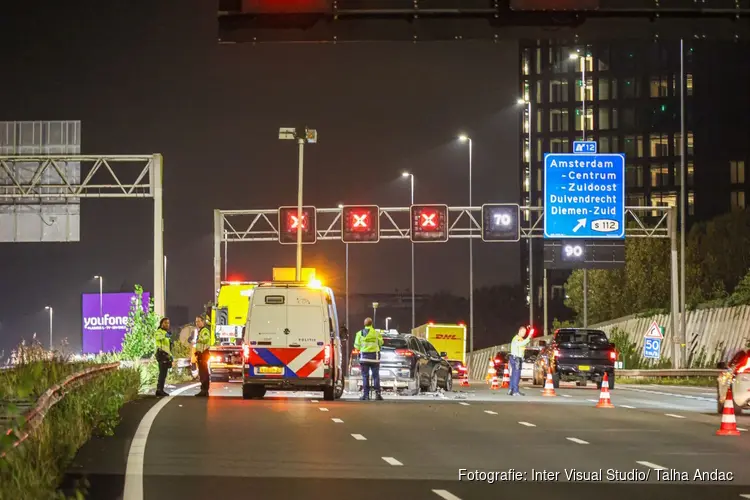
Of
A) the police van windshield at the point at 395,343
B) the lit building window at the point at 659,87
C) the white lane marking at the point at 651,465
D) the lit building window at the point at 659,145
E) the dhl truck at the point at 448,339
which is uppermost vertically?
the lit building window at the point at 659,87

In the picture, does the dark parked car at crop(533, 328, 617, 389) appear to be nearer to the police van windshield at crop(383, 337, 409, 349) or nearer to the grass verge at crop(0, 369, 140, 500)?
the police van windshield at crop(383, 337, 409, 349)

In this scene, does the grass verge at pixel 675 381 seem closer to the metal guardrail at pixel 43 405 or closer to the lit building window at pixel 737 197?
the metal guardrail at pixel 43 405

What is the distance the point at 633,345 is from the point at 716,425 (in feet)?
158

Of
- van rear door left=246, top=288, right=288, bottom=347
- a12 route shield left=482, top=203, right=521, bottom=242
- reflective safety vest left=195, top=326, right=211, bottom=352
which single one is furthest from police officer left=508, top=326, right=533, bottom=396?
a12 route shield left=482, top=203, right=521, bottom=242

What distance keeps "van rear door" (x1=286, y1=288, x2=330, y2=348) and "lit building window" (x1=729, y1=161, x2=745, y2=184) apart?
11367cm

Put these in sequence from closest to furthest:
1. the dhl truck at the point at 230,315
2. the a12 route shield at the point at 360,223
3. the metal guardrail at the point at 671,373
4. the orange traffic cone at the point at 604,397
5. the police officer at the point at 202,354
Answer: the orange traffic cone at the point at 604,397 → the police officer at the point at 202,354 → the dhl truck at the point at 230,315 → the metal guardrail at the point at 671,373 → the a12 route shield at the point at 360,223

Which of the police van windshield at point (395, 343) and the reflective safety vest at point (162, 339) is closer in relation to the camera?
the reflective safety vest at point (162, 339)

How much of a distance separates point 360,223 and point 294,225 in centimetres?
264

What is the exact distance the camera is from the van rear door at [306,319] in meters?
31.2

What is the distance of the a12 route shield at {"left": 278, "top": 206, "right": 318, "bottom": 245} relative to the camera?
58125 mm

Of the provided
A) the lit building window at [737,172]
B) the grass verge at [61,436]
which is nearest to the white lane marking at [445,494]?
the grass verge at [61,436]

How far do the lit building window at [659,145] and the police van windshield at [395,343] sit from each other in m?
120

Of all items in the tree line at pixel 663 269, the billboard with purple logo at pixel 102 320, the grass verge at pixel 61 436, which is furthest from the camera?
the tree line at pixel 663 269

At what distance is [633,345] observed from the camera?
70.4 meters
